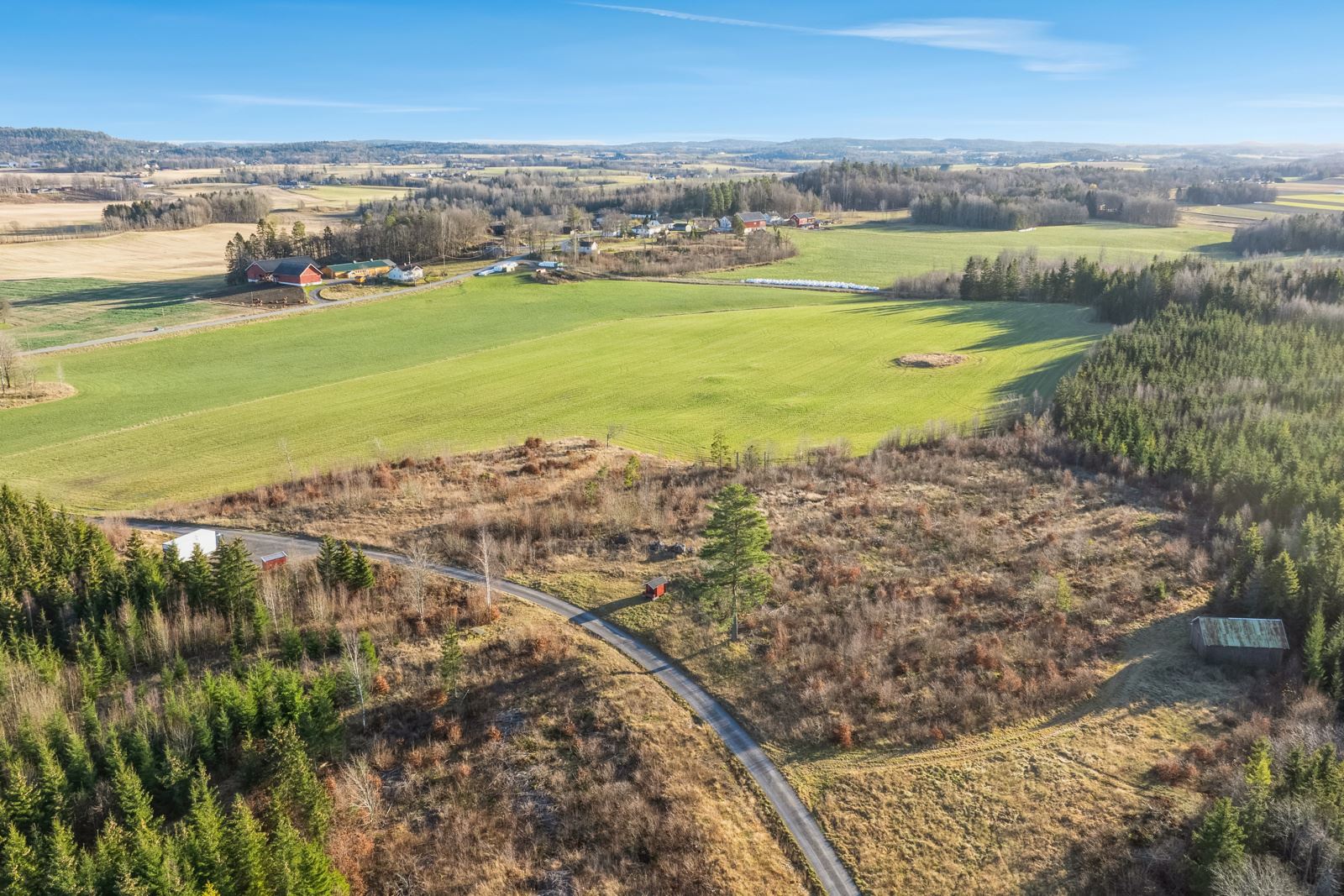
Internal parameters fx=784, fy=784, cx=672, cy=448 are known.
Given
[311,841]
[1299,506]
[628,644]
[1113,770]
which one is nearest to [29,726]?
[311,841]

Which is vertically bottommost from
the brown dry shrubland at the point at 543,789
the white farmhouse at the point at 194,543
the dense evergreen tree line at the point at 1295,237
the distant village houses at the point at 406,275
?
the brown dry shrubland at the point at 543,789

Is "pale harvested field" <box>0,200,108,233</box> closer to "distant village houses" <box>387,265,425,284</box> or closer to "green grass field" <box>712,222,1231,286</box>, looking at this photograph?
"distant village houses" <box>387,265,425,284</box>

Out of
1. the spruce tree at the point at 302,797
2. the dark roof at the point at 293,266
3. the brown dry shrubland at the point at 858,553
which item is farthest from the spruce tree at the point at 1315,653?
the dark roof at the point at 293,266

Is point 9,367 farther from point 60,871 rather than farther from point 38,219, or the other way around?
point 38,219

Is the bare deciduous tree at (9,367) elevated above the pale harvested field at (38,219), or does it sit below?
below

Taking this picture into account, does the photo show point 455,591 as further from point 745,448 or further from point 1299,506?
point 1299,506

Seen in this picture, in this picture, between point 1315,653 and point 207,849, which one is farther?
point 1315,653

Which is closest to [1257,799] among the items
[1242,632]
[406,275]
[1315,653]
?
[1315,653]

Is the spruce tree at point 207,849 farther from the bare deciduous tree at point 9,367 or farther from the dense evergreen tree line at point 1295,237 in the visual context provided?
the dense evergreen tree line at point 1295,237
